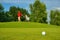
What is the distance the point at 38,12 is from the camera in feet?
158

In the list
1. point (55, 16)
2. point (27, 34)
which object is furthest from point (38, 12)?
point (27, 34)

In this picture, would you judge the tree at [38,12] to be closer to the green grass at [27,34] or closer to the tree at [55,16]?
the tree at [55,16]

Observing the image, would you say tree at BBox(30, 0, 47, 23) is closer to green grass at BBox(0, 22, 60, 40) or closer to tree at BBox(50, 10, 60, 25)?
tree at BBox(50, 10, 60, 25)

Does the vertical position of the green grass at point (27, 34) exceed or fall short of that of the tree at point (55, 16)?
it exceeds it

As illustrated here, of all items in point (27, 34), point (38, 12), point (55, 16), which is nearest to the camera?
point (27, 34)

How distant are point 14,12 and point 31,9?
39.0 ft

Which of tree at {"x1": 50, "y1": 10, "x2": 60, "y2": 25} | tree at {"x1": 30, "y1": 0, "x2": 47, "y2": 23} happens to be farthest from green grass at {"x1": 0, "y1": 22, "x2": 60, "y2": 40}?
tree at {"x1": 50, "y1": 10, "x2": 60, "y2": 25}

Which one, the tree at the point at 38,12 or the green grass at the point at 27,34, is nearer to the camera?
the green grass at the point at 27,34

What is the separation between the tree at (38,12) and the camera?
4806 cm

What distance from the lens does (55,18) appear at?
48812mm

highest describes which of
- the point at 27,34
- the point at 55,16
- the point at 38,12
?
the point at 27,34

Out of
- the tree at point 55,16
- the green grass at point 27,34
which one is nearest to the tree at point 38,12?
the tree at point 55,16

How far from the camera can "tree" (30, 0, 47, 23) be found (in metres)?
48.1

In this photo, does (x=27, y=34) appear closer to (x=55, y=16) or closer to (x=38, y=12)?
(x=38, y=12)
